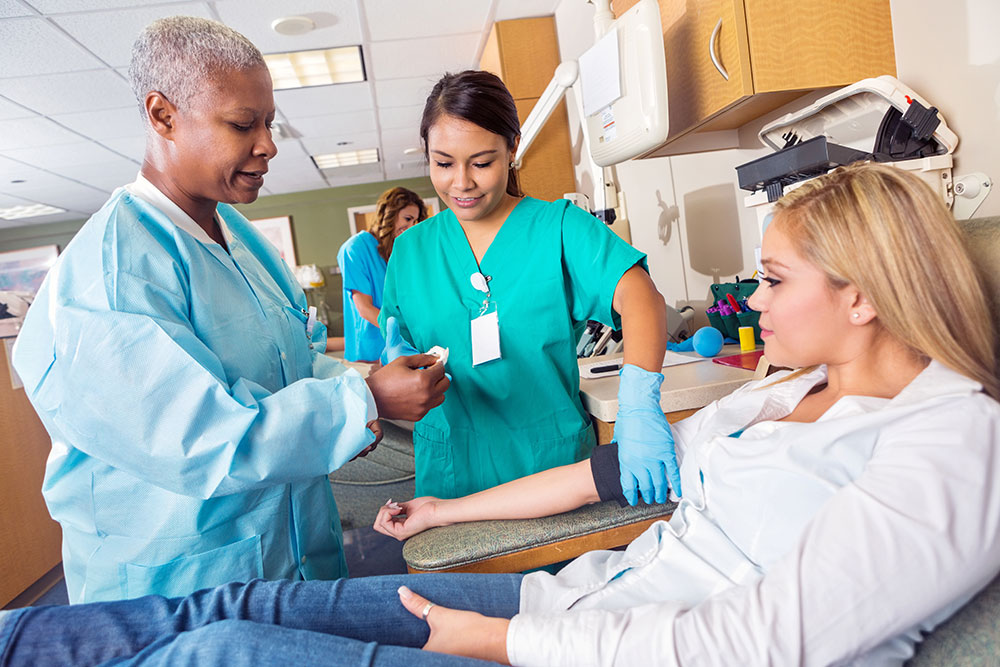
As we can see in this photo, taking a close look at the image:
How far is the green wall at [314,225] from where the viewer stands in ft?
27.5

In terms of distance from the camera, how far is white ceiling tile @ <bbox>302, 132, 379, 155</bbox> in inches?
231

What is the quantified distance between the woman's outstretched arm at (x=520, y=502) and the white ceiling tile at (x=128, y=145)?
475 cm

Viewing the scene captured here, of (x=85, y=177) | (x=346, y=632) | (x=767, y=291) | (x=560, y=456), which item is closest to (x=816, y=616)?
(x=767, y=291)

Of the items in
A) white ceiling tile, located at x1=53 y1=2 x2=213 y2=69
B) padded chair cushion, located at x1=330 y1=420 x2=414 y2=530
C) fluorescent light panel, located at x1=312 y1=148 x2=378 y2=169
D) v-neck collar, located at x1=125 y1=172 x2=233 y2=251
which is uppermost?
fluorescent light panel, located at x1=312 y1=148 x2=378 y2=169

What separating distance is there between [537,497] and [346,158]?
6282mm

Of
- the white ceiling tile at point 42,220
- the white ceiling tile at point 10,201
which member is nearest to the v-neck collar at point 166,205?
the white ceiling tile at point 10,201

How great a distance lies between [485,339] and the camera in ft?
4.42

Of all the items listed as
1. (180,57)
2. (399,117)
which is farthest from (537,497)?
(399,117)

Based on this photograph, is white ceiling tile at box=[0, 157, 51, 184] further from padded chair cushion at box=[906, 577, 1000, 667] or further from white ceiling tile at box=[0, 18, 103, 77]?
padded chair cushion at box=[906, 577, 1000, 667]

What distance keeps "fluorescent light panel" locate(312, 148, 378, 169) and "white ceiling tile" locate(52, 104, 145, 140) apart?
1.97 m

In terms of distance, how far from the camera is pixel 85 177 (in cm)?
602

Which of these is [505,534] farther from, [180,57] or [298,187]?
[298,187]

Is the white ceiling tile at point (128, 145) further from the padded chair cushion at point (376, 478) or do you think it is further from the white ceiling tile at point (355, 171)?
the padded chair cushion at point (376, 478)

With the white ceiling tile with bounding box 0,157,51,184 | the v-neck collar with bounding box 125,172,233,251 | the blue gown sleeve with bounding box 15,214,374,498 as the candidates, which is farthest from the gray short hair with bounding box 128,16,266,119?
the white ceiling tile with bounding box 0,157,51,184
